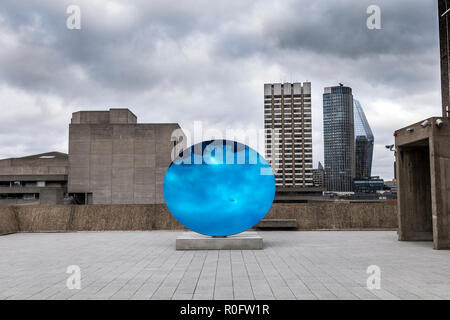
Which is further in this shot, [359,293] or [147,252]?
[147,252]

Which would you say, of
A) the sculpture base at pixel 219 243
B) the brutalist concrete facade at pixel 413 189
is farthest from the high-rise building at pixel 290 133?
the sculpture base at pixel 219 243

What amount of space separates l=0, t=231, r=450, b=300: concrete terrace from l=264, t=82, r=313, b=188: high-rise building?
546ft

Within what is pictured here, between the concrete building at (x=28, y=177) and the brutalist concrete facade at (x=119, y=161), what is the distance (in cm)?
1051

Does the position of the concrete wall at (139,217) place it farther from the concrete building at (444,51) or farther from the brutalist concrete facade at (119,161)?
the brutalist concrete facade at (119,161)

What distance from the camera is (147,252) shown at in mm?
14336

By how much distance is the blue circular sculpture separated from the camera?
1509 centimetres

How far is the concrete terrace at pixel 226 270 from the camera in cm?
824

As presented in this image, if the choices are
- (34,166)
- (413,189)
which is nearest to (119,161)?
(34,166)

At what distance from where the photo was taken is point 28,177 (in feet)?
Result: 280

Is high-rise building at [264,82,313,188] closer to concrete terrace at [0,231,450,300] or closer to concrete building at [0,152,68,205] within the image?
concrete building at [0,152,68,205]

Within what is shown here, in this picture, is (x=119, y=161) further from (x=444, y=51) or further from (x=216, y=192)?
(x=216, y=192)
